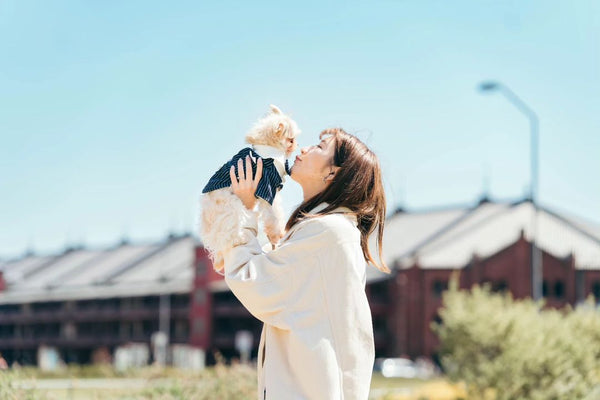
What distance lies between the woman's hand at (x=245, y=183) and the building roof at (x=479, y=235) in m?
56.0

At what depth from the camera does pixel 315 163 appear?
140 inches

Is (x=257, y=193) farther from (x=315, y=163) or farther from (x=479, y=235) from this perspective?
(x=479, y=235)

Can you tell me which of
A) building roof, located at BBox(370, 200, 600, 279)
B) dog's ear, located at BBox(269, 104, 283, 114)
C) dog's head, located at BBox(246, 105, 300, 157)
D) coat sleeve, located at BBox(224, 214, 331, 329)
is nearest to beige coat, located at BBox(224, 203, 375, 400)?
coat sleeve, located at BBox(224, 214, 331, 329)

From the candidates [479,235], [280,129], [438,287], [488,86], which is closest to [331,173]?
[280,129]

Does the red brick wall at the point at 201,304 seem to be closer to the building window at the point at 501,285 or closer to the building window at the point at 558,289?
the building window at the point at 501,285

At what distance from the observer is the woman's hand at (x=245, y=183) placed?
336 centimetres

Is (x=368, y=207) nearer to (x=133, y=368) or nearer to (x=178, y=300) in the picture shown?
Result: (x=133, y=368)

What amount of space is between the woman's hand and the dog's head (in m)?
0.13

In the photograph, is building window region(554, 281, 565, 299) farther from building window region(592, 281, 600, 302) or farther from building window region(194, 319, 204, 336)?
building window region(194, 319, 204, 336)

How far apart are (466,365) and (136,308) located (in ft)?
200

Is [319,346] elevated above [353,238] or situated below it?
below

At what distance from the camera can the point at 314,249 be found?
3.28 m

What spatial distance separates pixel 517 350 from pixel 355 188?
40.5 feet

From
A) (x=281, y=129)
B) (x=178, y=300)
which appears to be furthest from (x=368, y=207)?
(x=178, y=300)
